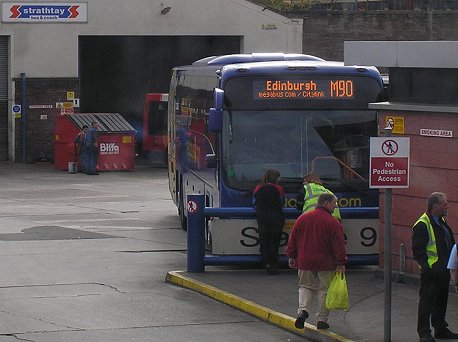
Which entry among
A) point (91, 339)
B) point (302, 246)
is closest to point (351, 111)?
point (302, 246)

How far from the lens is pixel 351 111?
18375 mm

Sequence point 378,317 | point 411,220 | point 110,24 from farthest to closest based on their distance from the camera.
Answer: point 110,24 → point 411,220 → point 378,317

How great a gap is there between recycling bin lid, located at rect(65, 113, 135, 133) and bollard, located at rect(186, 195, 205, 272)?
2198 cm

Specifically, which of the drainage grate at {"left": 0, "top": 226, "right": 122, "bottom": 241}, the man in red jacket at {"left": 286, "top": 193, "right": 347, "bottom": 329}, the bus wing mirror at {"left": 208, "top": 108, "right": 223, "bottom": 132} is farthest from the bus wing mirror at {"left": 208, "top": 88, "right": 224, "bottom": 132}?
the man in red jacket at {"left": 286, "top": 193, "right": 347, "bottom": 329}

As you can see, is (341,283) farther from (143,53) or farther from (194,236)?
(143,53)

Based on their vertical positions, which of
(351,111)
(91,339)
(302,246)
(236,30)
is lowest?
(91,339)

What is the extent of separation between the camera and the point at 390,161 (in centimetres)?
1191

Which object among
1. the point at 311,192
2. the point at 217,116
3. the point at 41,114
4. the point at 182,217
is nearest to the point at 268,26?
the point at 41,114

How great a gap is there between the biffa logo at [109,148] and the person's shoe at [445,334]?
27.1 metres

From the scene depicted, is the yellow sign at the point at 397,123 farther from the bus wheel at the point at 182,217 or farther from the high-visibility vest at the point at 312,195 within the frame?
the bus wheel at the point at 182,217

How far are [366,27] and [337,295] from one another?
A: 3331 cm

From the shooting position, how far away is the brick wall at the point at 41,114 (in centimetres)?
4094

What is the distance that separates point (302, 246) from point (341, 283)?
22.9 inches

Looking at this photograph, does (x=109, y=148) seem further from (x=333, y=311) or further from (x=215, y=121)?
(x=333, y=311)
